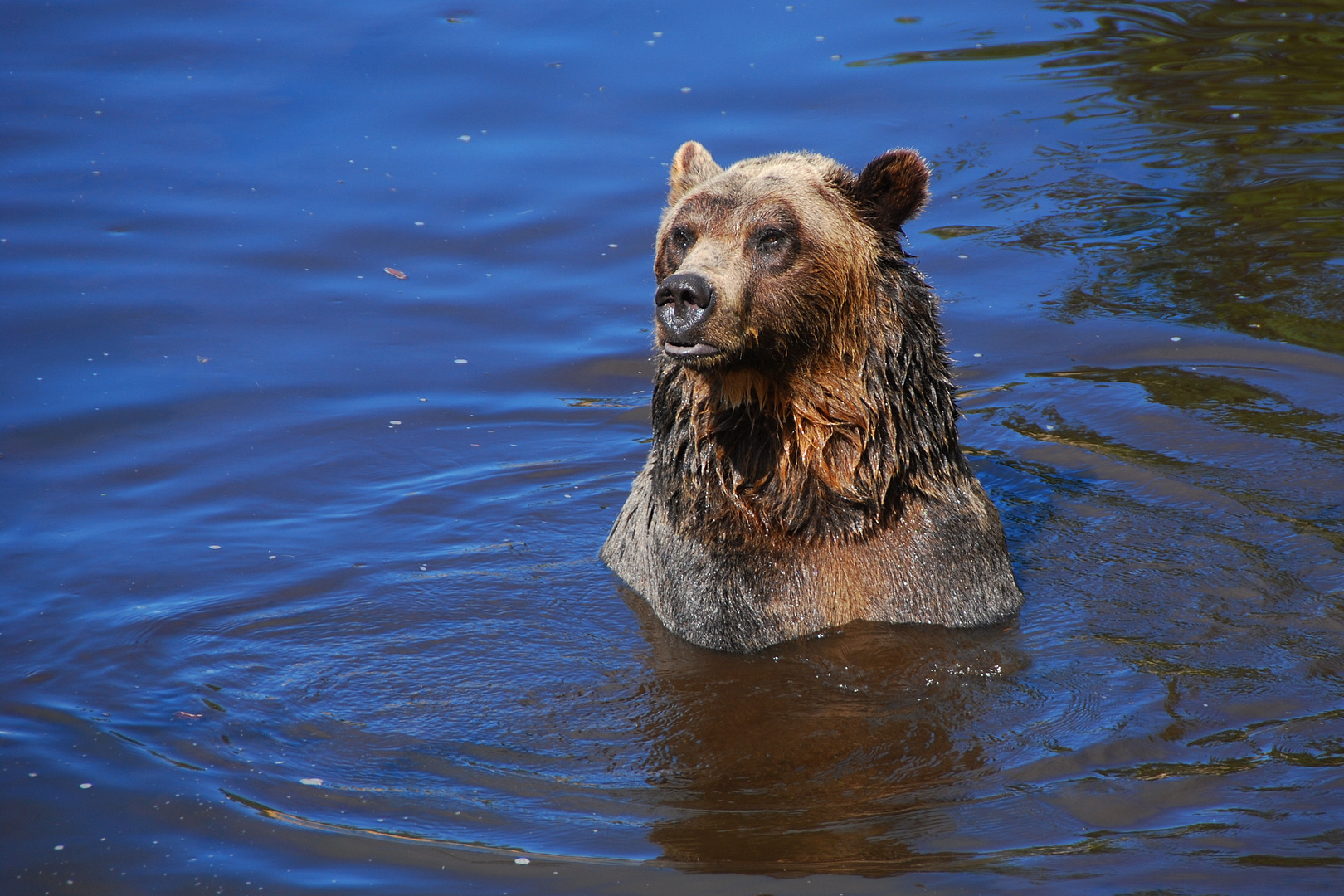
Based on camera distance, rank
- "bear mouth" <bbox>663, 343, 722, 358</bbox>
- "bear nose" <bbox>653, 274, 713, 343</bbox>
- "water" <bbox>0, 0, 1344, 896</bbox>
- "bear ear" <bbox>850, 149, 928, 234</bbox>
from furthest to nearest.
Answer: "bear ear" <bbox>850, 149, 928, 234</bbox> → "bear mouth" <bbox>663, 343, 722, 358</bbox> → "bear nose" <bbox>653, 274, 713, 343</bbox> → "water" <bbox>0, 0, 1344, 896</bbox>

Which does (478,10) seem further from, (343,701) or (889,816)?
(889,816)

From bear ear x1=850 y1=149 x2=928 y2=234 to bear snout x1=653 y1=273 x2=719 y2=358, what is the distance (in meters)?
1.19

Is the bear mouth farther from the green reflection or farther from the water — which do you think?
the green reflection

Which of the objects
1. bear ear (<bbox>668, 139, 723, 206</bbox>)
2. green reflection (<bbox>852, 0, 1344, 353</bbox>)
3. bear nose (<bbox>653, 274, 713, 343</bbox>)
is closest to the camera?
bear nose (<bbox>653, 274, 713, 343</bbox>)

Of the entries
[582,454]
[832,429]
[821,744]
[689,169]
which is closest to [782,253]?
[832,429]

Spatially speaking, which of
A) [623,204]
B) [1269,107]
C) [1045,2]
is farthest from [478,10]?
[1269,107]

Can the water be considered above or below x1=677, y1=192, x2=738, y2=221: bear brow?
below

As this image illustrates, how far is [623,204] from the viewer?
1416 centimetres

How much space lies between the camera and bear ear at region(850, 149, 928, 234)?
6598mm

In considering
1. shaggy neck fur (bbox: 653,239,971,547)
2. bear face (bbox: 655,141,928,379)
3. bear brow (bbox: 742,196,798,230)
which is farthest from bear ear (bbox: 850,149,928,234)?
bear brow (bbox: 742,196,798,230)

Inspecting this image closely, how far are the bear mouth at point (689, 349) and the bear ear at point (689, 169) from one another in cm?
131

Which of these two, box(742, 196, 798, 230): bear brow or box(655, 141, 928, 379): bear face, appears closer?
box(655, 141, 928, 379): bear face

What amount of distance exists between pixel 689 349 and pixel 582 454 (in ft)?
13.3

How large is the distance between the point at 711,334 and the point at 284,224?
9.10m
